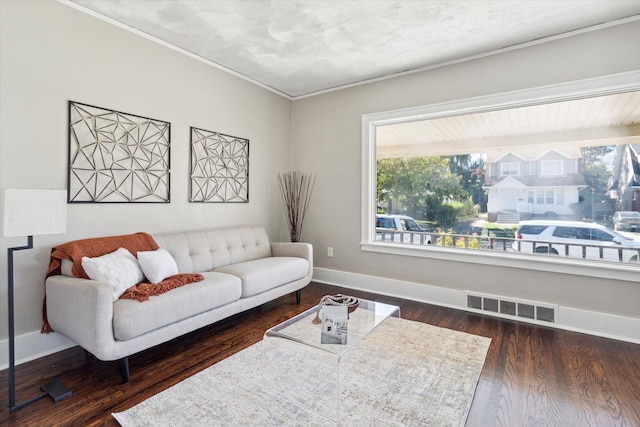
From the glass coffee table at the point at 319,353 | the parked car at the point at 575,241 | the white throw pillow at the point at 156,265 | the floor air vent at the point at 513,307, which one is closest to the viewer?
the glass coffee table at the point at 319,353

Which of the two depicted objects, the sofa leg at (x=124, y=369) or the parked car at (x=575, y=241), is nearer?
the sofa leg at (x=124, y=369)

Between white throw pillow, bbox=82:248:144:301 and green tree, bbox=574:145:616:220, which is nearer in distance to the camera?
white throw pillow, bbox=82:248:144:301

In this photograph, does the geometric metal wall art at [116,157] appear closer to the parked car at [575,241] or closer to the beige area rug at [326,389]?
the beige area rug at [326,389]

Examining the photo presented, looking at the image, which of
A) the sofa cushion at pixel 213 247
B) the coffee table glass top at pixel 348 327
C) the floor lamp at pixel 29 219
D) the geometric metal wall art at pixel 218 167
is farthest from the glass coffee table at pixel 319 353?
the geometric metal wall art at pixel 218 167

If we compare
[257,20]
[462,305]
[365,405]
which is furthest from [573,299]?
[257,20]

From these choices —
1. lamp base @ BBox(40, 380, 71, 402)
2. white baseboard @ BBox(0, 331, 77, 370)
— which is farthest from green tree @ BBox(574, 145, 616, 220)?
white baseboard @ BBox(0, 331, 77, 370)

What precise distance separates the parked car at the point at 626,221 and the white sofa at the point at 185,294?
9.43 ft

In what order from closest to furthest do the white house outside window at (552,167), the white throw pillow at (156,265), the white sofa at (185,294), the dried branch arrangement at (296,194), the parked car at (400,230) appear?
the white sofa at (185,294)
the white throw pillow at (156,265)
the white house outside window at (552,167)
the parked car at (400,230)
the dried branch arrangement at (296,194)

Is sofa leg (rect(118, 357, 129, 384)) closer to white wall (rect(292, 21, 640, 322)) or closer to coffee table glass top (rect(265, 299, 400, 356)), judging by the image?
coffee table glass top (rect(265, 299, 400, 356))

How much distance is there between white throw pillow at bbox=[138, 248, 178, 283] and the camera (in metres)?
2.45

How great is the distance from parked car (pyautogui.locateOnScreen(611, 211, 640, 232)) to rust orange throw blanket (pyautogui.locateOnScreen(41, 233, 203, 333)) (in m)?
3.60

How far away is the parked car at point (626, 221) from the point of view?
110 inches

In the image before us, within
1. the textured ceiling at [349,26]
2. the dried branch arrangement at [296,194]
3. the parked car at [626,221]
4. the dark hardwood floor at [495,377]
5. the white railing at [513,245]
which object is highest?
the textured ceiling at [349,26]

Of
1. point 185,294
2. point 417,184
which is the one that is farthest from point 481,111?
point 185,294
